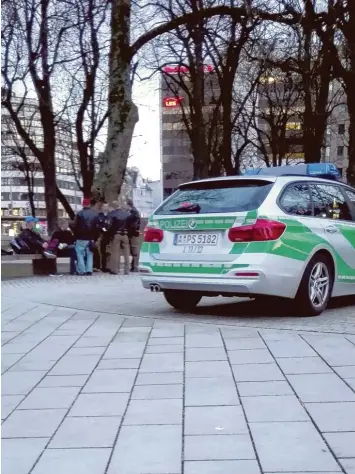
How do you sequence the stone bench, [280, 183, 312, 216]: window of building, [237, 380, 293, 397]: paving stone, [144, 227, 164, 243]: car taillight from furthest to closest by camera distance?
the stone bench < [144, 227, 164, 243]: car taillight < [280, 183, 312, 216]: window of building < [237, 380, 293, 397]: paving stone

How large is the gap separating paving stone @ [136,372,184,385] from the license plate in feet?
9.08

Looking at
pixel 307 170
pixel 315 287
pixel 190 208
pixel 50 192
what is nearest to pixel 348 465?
pixel 315 287

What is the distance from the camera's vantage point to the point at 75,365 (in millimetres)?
5594

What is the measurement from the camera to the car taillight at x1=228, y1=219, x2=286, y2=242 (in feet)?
24.5

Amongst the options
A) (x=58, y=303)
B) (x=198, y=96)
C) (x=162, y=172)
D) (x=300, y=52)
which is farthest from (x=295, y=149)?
(x=162, y=172)

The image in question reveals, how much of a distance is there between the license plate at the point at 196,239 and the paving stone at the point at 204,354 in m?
1.89

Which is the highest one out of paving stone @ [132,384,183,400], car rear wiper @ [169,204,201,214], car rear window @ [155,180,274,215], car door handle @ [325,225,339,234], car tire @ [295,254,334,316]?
car rear window @ [155,180,274,215]

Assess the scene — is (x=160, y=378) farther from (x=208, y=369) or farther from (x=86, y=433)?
(x=86, y=433)

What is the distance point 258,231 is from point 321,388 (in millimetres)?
3029

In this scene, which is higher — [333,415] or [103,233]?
[103,233]

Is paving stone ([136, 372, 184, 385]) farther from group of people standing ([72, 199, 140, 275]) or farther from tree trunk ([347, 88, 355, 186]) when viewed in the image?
tree trunk ([347, 88, 355, 186])

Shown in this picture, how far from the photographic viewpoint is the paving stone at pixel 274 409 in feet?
13.1

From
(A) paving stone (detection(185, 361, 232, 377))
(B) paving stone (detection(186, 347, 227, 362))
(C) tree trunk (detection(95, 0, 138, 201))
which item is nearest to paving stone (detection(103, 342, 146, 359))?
(B) paving stone (detection(186, 347, 227, 362))

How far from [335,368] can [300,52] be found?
15.5 metres
